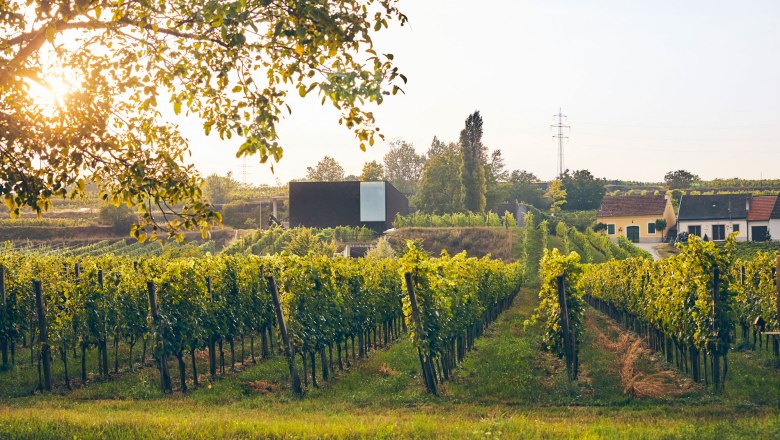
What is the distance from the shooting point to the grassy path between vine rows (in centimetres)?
809

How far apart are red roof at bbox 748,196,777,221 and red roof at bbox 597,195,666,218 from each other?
9.03 m

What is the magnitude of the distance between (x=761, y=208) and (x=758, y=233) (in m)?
2.66

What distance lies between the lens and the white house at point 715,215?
70312 millimetres

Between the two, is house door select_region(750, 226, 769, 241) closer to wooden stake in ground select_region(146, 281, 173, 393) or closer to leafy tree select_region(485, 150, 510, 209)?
leafy tree select_region(485, 150, 510, 209)

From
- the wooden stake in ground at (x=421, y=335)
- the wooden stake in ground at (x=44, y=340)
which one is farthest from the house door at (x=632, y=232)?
the wooden stake in ground at (x=44, y=340)

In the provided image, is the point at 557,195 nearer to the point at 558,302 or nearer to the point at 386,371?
the point at 558,302

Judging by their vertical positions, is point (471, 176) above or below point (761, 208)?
above

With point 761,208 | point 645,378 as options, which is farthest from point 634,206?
point 645,378

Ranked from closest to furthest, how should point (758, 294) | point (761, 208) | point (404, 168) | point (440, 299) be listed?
point (440, 299) < point (758, 294) < point (761, 208) < point (404, 168)

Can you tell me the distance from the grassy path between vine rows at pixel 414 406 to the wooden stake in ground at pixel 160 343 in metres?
0.27

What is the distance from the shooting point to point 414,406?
10977 millimetres

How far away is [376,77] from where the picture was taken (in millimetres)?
7273

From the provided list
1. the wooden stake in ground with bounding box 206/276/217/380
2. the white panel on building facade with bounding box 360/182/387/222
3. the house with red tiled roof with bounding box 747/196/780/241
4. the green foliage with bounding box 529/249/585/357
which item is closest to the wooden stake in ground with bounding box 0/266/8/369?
the wooden stake in ground with bounding box 206/276/217/380

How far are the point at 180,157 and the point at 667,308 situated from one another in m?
9.43
